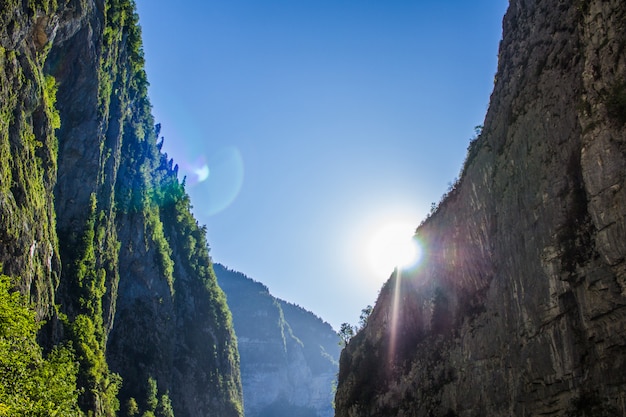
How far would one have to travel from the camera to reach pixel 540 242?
60.4 ft

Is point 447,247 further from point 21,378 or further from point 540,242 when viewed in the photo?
point 21,378

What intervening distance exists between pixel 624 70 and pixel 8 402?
23.1 metres

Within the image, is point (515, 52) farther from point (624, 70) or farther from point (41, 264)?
point (41, 264)

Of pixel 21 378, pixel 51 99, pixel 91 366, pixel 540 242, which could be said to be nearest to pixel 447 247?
pixel 540 242

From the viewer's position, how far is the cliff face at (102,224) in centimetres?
3559

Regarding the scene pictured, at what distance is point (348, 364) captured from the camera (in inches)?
1698

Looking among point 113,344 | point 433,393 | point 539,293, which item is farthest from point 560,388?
point 113,344

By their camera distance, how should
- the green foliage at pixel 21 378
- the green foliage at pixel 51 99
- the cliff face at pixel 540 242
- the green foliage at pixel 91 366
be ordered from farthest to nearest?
the green foliage at pixel 91 366
the green foliage at pixel 51 99
the green foliage at pixel 21 378
the cliff face at pixel 540 242

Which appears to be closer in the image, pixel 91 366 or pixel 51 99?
pixel 51 99

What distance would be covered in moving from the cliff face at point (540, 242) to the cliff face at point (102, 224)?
19.8 meters

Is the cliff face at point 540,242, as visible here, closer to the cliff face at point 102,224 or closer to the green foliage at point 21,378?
the green foliage at point 21,378

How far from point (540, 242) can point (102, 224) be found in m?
52.8

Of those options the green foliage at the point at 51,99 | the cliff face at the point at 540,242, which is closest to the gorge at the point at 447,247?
the cliff face at the point at 540,242

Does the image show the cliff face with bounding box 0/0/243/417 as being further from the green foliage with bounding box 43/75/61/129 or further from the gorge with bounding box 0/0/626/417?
the green foliage with bounding box 43/75/61/129
